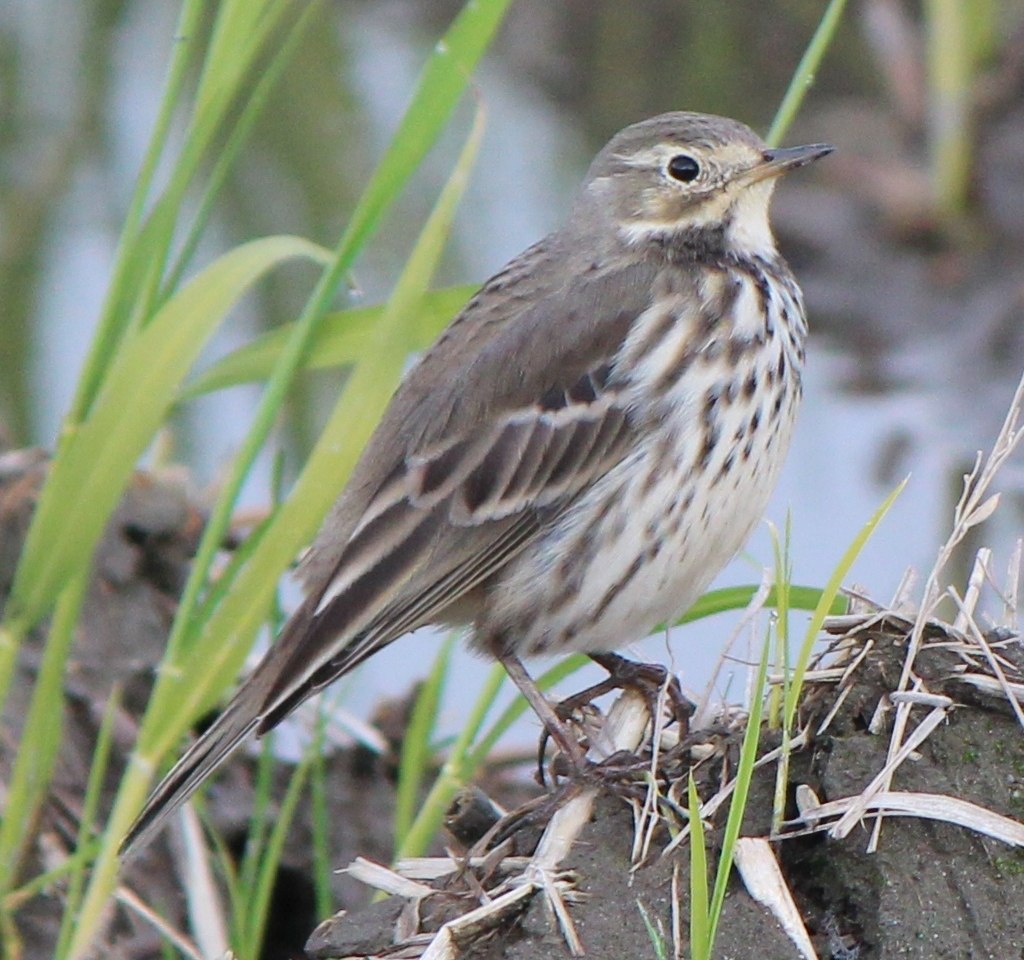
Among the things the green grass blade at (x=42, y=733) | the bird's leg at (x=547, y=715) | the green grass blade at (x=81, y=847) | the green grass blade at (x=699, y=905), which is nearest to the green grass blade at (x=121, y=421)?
the green grass blade at (x=42, y=733)

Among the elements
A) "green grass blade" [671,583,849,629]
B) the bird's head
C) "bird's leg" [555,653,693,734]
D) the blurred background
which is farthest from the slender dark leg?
the blurred background

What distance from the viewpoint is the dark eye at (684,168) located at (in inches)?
202

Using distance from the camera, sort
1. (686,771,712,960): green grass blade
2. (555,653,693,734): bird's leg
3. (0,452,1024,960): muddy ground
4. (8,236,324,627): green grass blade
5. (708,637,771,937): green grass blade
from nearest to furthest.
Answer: (686,771,712,960): green grass blade < (708,637,771,937): green grass blade < (0,452,1024,960): muddy ground < (555,653,693,734): bird's leg < (8,236,324,627): green grass blade

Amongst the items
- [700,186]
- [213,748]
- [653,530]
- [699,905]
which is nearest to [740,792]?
[699,905]

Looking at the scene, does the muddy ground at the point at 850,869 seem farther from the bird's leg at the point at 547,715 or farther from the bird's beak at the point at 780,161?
the bird's beak at the point at 780,161

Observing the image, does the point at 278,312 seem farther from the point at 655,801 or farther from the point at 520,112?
the point at 655,801

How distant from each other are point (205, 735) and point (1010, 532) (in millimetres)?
3991

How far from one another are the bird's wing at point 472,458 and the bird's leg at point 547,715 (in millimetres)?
195

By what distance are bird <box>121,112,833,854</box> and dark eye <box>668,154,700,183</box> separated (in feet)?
0.71

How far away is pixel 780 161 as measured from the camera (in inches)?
200

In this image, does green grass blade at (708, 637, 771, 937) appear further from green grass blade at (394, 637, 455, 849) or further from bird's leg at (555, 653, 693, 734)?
green grass blade at (394, 637, 455, 849)

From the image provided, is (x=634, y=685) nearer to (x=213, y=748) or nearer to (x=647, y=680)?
(x=647, y=680)

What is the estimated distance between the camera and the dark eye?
5.13 meters

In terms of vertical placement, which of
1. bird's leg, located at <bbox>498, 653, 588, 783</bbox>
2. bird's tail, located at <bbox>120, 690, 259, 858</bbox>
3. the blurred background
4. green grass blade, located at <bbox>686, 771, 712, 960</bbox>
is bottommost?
green grass blade, located at <bbox>686, 771, 712, 960</bbox>
